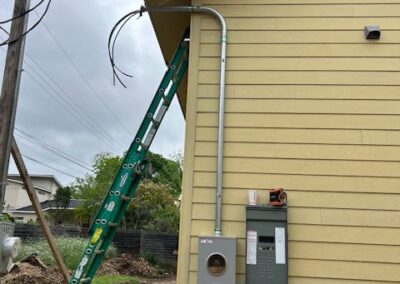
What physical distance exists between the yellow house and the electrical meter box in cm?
8

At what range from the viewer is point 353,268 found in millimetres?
2963

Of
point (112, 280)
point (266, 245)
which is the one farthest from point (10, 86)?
point (112, 280)

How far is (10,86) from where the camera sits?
3826 mm

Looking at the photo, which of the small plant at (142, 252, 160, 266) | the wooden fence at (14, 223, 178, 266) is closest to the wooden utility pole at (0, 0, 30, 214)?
the small plant at (142, 252, 160, 266)

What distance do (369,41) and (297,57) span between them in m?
0.62

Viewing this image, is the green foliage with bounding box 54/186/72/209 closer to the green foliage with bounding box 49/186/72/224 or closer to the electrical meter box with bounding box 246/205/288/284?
the green foliage with bounding box 49/186/72/224

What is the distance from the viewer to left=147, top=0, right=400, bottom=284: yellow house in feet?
9.91

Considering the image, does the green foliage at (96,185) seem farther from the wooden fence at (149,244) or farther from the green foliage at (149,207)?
the wooden fence at (149,244)

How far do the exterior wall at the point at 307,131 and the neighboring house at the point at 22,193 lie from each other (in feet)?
100

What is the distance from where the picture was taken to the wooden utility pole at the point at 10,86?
3699 mm

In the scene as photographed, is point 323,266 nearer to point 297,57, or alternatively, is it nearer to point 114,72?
point 297,57

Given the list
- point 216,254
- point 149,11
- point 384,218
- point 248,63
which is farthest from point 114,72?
point 384,218

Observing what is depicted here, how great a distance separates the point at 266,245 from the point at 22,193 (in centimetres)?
3899

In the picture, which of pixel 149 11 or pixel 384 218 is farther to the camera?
pixel 149 11
